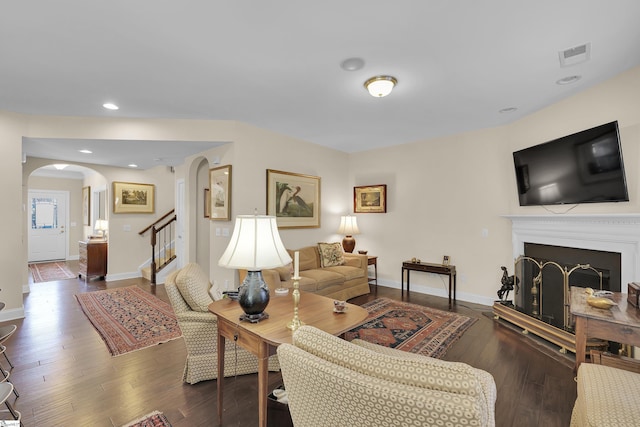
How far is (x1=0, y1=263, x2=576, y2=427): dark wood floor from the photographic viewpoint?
1952 mm

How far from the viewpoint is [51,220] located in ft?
26.8

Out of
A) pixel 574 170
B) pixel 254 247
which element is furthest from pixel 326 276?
pixel 574 170

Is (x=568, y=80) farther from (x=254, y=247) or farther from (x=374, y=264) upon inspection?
(x=374, y=264)

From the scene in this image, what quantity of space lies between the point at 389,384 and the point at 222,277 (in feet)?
12.5

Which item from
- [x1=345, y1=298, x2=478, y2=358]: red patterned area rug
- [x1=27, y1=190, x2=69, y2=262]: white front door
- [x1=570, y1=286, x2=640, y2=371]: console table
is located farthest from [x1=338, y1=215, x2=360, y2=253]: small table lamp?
[x1=27, y1=190, x2=69, y2=262]: white front door

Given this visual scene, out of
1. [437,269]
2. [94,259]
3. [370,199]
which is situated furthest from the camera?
[94,259]

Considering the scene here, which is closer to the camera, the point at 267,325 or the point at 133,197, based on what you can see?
the point at 267,325

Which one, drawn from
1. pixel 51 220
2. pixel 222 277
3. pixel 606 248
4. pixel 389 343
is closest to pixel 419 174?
pixel 606 248

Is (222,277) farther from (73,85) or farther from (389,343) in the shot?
(73,85)

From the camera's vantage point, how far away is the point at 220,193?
4.28 meters

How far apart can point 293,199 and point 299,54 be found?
9.01 ft

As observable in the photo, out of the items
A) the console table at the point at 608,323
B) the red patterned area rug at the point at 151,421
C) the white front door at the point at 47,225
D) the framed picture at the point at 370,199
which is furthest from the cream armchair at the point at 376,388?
the white front door at the point at 47,225

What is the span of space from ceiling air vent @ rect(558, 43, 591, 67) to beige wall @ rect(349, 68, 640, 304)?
27.0 inches

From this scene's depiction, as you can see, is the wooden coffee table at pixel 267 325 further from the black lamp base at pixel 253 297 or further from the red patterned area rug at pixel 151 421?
the red patterned area rug at pixel 151 421
